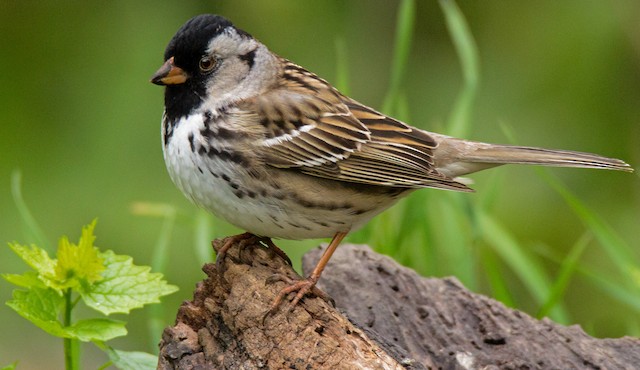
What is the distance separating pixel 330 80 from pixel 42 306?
3207 millimetres

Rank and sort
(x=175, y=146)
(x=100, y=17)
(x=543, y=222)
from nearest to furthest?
(x=175, y=146)
(x=543, y=222)
(x=100, y=17)

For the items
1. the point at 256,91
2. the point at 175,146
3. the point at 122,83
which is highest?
the point at 122,83

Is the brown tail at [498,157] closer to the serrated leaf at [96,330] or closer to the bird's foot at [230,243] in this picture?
the bird's foot at [230,243]

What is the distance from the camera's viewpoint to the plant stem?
11.8ft

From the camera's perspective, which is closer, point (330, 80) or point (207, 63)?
point (207, 63)

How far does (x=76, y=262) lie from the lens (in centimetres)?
351

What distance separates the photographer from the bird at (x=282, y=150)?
372 cm

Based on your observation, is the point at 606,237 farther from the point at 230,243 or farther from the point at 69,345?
the point at 69,345

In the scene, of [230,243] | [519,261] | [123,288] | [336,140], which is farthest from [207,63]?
[519,261]

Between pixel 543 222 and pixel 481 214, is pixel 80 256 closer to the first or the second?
pixel 481 214

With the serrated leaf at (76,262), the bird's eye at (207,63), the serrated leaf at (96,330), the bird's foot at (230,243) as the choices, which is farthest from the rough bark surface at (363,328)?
the bird's eye at (207,63)

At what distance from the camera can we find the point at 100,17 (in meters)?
6.72

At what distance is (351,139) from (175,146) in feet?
2.13

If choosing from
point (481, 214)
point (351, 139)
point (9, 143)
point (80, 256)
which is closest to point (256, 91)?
point (351, 139)
